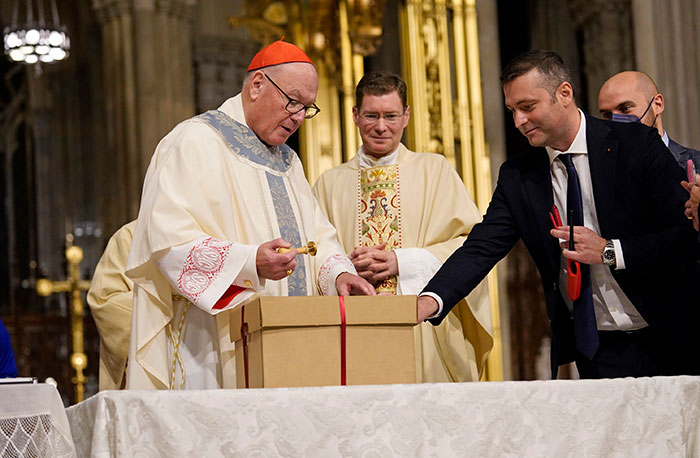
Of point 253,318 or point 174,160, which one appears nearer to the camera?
point 253,318

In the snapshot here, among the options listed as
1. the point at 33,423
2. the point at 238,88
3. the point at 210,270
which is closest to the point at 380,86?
the point at 210,270

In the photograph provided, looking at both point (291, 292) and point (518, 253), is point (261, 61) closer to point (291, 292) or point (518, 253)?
point (291, 292)

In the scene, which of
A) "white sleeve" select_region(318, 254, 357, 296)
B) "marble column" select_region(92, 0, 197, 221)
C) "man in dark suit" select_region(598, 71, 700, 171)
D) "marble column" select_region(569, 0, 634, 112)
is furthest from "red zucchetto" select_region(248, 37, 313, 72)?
"marble column" select_region(569, 0, 634, 112)

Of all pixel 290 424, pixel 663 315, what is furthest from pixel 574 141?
pixel 290 424

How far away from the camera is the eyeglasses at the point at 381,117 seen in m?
4.38

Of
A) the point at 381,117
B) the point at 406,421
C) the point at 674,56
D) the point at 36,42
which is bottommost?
the point at 406,421

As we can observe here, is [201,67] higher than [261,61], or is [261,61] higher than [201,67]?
[201,67]

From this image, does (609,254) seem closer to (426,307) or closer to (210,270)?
(426,307)

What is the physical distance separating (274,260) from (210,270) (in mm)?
228

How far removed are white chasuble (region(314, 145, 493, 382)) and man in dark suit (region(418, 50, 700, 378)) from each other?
748 millimetres

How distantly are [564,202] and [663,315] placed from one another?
47cm

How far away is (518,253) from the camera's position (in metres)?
9.50

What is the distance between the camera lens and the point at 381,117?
173 inches

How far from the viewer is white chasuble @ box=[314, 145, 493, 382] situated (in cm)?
438
